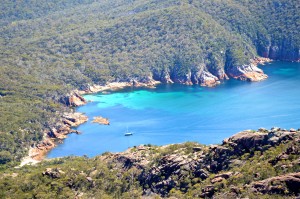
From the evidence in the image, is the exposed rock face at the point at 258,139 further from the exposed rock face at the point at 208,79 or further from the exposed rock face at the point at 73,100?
the exposed rock face at the point at 208,79

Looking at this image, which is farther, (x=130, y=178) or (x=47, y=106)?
(x=47, y=106)

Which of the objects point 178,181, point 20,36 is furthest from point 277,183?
point 20,36

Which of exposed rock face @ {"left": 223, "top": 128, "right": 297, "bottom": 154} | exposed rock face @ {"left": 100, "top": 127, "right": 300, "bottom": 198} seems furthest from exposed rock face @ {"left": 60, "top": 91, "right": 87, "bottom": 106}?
exposed rock face @ {"left": 223, "top": 128, "right": 297, "bottom": 154}

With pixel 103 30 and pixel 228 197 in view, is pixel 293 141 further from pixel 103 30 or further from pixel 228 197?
pixel 103 30

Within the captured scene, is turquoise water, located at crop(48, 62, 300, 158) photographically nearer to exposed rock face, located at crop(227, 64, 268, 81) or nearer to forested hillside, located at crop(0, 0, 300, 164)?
exposed rock face, located at crop(227, 64, 268, 81)

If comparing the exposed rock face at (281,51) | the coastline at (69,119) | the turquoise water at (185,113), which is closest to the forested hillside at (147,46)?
the exposed rock face at (281,51)

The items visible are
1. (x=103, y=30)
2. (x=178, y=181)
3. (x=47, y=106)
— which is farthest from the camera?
(x=103, y=30)

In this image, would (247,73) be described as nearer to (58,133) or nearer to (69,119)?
(69,119)
